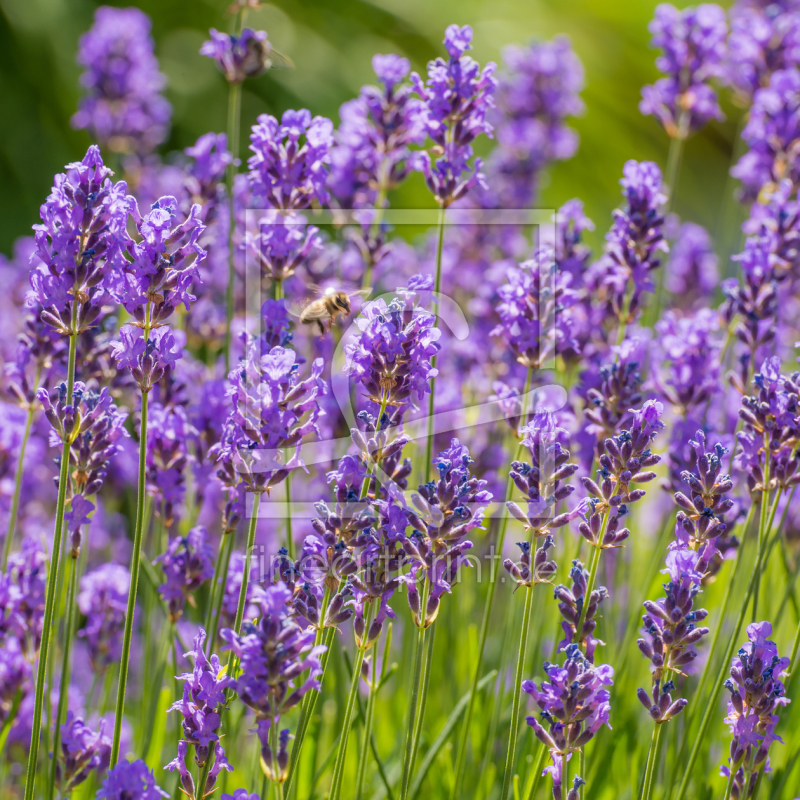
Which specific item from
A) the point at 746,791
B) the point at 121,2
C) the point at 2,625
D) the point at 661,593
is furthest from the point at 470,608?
the point at 121,2

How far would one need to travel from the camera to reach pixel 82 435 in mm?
1594

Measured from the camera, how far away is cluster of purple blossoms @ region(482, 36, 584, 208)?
360 centimetres

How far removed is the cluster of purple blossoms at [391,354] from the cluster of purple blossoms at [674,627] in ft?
1.72

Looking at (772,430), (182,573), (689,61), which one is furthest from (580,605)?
(689,61)

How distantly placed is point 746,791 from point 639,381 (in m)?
0.85

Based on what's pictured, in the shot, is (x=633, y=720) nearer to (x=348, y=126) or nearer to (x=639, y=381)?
(x=639, y=381)

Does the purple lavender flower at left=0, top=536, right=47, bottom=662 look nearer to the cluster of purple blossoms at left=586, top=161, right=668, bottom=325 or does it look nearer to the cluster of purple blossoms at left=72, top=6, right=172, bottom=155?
the cluster of purple blossoms at left=586, top=161, right=668, bottom=325

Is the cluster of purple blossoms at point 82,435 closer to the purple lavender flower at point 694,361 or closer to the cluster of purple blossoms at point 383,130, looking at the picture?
the cluster of purple blossoms at point 383,130

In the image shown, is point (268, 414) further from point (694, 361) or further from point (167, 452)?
point (694, 361)

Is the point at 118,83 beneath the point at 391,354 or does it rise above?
above

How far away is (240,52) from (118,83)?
4.22 feet

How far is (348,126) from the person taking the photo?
248 cm

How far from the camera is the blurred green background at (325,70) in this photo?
675cm

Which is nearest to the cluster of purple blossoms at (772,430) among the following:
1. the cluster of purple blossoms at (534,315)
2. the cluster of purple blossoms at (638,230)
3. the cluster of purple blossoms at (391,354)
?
the cluster of purple blossoms at (534,315)
